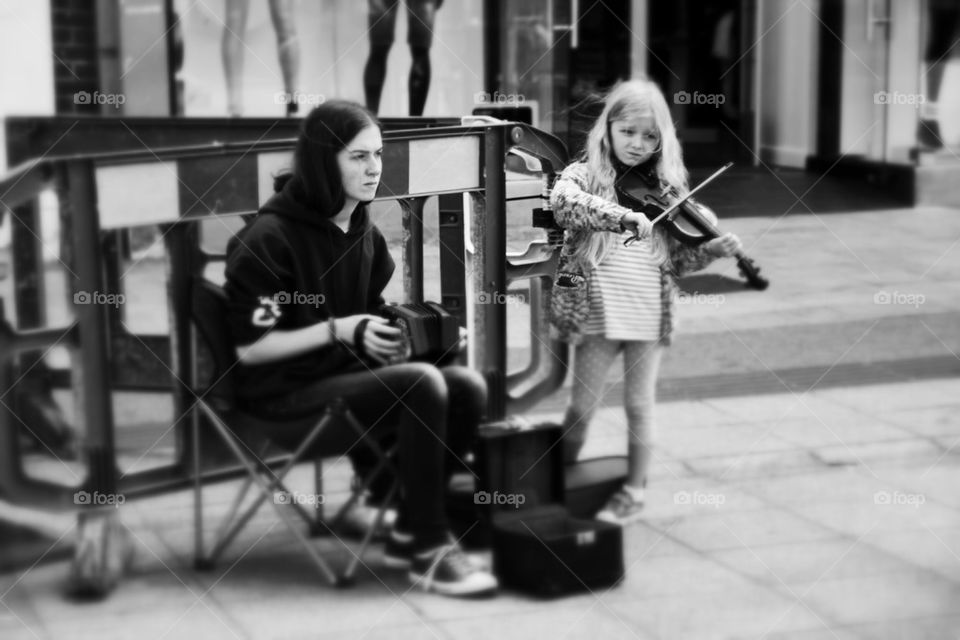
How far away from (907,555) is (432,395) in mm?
1564

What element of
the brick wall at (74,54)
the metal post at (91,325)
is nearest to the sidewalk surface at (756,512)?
the metal post at (91,325)

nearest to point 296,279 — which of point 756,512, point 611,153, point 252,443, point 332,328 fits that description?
point 332,328

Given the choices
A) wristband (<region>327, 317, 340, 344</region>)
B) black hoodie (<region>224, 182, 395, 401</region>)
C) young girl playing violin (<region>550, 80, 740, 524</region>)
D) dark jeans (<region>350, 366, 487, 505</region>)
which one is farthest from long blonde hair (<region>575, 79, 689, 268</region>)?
wristband (<region>327, 317, 340, 344</region>)

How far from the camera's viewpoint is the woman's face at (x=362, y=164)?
291 cm

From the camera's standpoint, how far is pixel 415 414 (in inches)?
122

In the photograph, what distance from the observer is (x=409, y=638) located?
3215 millimetres

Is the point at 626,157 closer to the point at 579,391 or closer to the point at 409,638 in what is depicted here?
the point at 579,391

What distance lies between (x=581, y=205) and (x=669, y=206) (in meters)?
0.21

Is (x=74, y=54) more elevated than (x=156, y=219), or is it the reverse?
(x=74, y=54)

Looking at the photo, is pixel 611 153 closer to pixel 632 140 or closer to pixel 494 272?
pixel 632 140

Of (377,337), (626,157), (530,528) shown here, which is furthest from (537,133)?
(530,528)

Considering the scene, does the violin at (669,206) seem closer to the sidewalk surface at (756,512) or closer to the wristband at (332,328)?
the sidewalk surface at (756,512)

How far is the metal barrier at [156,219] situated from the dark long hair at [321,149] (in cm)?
4

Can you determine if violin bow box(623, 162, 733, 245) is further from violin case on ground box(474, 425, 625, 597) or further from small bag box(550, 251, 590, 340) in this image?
violin case on ground box(474, 425, 625, 597)
